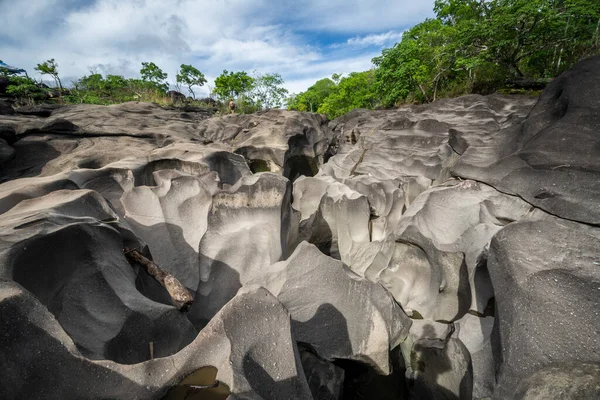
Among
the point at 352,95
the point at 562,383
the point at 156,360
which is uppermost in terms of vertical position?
the point at 352,95

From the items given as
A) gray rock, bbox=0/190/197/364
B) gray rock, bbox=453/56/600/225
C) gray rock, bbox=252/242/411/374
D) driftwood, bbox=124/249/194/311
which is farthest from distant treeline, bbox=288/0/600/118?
Result: gray rock, bbox=0/190/197/364

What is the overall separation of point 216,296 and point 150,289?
3.28 feet

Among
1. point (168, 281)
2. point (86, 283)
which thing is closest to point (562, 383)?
point (168, 281)

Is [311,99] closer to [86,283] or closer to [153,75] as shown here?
[153,75]

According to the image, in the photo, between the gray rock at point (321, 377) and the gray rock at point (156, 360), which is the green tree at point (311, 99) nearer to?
the gray rock at point (321, 377)

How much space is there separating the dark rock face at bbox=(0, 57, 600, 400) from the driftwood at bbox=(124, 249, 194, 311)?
0.30 ft

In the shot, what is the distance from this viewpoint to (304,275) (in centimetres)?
381

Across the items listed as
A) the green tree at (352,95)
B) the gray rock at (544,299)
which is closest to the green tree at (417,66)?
the green tree at (352,95)

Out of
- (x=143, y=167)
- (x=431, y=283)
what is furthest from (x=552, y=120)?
Answer: (x=143, y=167)

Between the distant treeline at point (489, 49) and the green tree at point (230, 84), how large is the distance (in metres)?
16.1

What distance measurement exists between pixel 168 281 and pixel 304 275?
1.84 m

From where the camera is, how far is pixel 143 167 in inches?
230

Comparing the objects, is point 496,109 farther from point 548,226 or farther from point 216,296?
point 216,296

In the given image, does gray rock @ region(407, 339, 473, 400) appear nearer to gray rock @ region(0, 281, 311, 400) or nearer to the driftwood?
gray rock @ region(0, 281, 311, 400)
